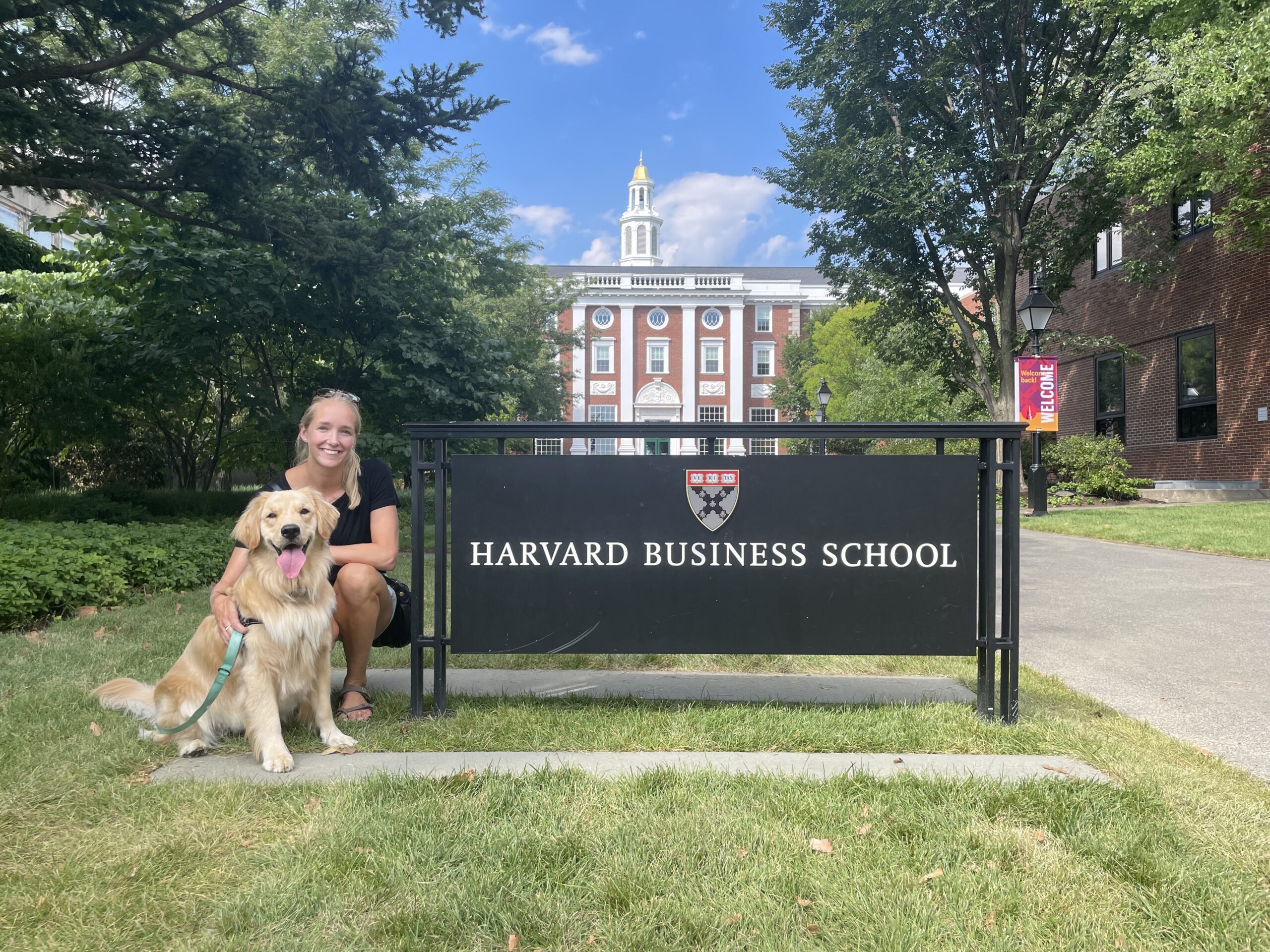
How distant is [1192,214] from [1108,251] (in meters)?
3.47

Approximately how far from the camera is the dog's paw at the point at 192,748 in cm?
309

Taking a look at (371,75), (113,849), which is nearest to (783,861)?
(113,849)

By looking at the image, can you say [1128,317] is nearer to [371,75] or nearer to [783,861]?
[371,75]

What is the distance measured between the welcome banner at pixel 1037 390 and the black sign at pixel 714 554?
42.9 ft

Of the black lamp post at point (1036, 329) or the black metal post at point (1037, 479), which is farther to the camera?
the black metal post at point (1037, 479)

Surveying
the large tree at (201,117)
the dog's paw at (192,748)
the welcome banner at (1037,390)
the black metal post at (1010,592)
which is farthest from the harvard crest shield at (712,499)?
the welcome banner at (1037,390)

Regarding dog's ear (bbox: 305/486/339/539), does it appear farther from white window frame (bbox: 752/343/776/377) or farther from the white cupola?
the white cupola

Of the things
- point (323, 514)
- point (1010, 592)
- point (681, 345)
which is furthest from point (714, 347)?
point (323, 514)

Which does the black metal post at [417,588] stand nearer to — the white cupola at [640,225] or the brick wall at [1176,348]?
the brick wall at [1176,348]

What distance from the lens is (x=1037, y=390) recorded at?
591 inches

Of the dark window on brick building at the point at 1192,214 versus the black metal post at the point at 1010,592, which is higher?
the dark window on brick building at the point at 1192,214

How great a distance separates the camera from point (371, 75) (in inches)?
332

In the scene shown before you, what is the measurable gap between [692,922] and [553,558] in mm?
1766

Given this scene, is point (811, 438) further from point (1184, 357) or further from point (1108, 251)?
point (1108, 251)
